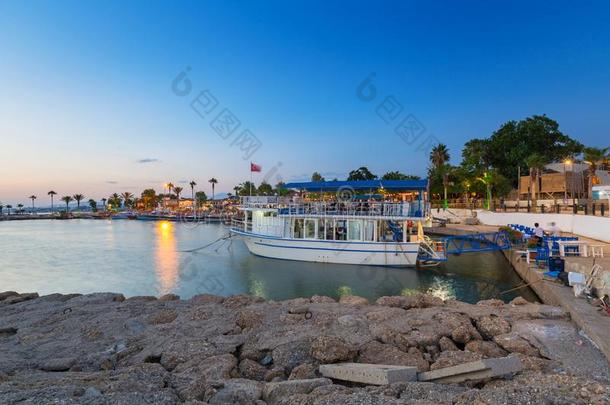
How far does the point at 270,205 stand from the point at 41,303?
51.7 ft

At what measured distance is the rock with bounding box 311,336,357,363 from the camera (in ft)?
24.4

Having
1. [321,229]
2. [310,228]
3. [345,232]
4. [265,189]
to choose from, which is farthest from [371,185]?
[265,189]

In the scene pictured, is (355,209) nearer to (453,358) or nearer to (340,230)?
(340,230)

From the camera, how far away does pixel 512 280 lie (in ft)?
63.2

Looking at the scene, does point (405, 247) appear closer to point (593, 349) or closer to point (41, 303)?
point (593, 349)

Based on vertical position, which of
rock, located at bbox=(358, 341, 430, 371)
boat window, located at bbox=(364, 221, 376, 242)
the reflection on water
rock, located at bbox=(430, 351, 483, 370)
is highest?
boat window, located at bbox=(364, 221, 376, 242)

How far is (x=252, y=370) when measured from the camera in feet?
25.2

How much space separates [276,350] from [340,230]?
1624 cm

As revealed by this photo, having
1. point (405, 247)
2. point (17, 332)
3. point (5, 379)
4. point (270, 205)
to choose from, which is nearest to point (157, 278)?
point (270, 205)

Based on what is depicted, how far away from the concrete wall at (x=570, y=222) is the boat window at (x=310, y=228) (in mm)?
16110

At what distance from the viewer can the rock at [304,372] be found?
→ 6988mm

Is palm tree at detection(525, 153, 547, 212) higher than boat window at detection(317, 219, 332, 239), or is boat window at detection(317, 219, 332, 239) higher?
palm tree at detection(525, 153, 547, 212)

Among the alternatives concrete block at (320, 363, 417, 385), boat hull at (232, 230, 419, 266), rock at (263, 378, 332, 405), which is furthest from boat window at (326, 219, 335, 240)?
rock at (263, 378, 332, 405)

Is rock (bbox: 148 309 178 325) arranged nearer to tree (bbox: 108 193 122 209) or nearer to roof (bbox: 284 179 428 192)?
roof (bbox: 284 179 428 192)
